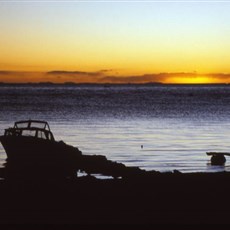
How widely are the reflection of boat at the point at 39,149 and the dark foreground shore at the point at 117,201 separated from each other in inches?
431

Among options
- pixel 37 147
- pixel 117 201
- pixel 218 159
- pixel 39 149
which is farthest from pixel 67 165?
pixel 117 201

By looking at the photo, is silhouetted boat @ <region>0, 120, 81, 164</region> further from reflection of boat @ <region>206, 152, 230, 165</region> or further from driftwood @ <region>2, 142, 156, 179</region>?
reflection of boat @ <region>206, 152, 230, 165</region>

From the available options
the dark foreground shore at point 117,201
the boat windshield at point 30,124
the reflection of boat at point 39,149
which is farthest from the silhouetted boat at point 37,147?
the dark foreground shore at point 117,201

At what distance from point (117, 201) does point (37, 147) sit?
53.4 feet

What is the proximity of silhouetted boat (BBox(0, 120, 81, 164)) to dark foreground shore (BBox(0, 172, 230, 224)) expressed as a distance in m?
11.4

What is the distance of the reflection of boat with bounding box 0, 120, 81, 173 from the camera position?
2752 cm

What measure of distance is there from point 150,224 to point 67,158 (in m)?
16.8

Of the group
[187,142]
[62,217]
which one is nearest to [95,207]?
[62,217]

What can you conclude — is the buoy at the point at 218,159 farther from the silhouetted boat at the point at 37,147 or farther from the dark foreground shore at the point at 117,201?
the dark foreground shore at the point at 117,201

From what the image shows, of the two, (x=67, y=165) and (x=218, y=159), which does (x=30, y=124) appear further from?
(x=218, y=159)

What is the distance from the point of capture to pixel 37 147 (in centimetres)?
2889

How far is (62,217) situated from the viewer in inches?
449

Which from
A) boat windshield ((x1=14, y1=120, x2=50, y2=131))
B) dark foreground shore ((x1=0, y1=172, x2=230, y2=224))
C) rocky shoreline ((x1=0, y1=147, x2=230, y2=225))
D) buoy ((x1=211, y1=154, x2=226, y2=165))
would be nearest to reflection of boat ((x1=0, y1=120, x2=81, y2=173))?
boat windshield ((x1=14, y1=120, x2=50, y2=131))

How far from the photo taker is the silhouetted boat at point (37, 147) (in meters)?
27.8
